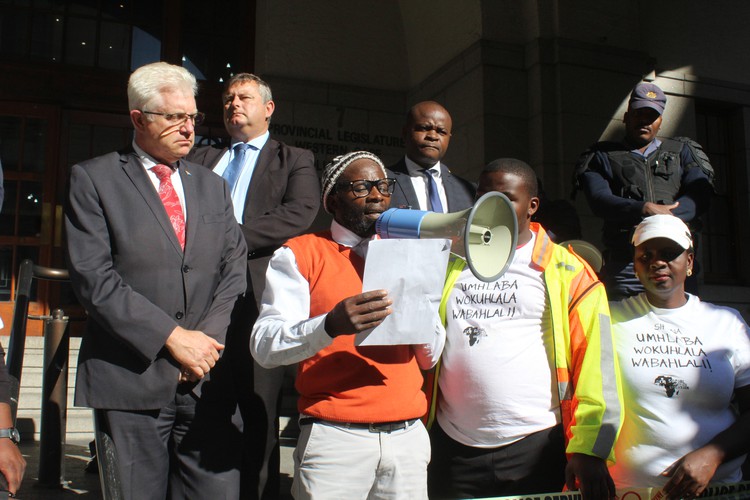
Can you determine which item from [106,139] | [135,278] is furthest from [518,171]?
[106,139]

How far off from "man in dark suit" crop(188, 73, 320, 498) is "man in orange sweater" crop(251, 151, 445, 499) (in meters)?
0.65

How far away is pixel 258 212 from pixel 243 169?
33cm

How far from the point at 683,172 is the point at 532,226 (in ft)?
6.75

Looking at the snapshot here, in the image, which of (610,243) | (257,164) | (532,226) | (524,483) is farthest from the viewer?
(610,243)

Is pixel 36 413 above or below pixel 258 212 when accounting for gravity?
below

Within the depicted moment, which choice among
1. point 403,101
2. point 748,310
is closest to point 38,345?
point 403,101

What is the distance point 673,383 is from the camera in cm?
318

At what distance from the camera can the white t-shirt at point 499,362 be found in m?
3.00

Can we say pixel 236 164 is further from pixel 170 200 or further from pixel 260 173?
pixel 170 200

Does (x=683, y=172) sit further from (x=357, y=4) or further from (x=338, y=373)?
(x=357, y=4)

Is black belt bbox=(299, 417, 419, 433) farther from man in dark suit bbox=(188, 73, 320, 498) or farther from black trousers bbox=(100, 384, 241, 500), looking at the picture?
man in dark suit bbox=(188, 73, 320, 498)

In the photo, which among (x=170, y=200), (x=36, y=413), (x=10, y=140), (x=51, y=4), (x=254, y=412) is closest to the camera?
(x=170, y=200)

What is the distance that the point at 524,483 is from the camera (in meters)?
2.95

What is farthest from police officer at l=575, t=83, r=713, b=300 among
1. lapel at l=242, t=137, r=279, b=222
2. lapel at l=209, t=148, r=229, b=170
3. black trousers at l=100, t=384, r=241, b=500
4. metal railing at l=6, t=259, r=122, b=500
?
metal railing at l=6, t=259, r=122, b=500
